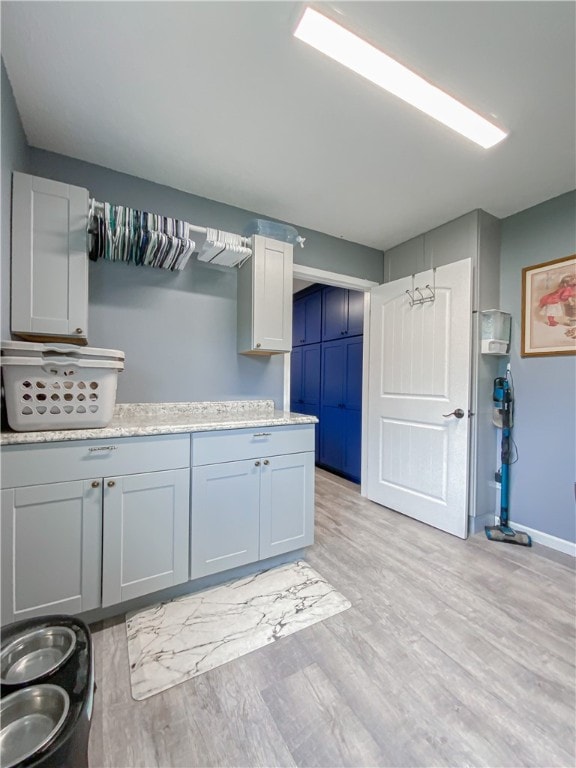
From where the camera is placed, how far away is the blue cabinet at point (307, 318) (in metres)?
4.27

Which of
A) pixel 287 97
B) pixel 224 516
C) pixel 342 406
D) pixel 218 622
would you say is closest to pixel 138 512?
pixel 224 516

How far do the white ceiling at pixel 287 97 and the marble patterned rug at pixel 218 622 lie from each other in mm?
2561

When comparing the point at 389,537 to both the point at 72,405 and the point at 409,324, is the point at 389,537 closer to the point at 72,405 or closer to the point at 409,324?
the point at 409,324

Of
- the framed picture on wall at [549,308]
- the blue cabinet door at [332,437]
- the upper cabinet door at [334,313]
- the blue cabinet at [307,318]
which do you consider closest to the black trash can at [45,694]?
the framed picture on wall at [549,308]

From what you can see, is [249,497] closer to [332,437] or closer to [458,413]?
[458,413]

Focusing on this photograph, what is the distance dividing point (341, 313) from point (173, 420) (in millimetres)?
2588

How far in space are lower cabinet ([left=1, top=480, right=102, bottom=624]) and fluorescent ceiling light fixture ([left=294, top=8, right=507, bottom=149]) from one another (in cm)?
210

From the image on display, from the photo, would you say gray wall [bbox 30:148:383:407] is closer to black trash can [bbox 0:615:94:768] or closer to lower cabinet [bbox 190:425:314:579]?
lower cabinet [bbox 190:425:314:579]

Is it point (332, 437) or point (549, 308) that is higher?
point (549, 308)

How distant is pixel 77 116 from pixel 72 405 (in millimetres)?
1483

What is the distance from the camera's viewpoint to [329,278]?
2.86m

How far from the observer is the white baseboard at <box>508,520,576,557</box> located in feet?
7.25

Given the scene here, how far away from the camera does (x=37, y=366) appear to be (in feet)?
4.60

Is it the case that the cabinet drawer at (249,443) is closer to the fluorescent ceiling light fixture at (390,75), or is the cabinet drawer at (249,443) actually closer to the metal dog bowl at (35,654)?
the metal dog bowl at (35,654)
